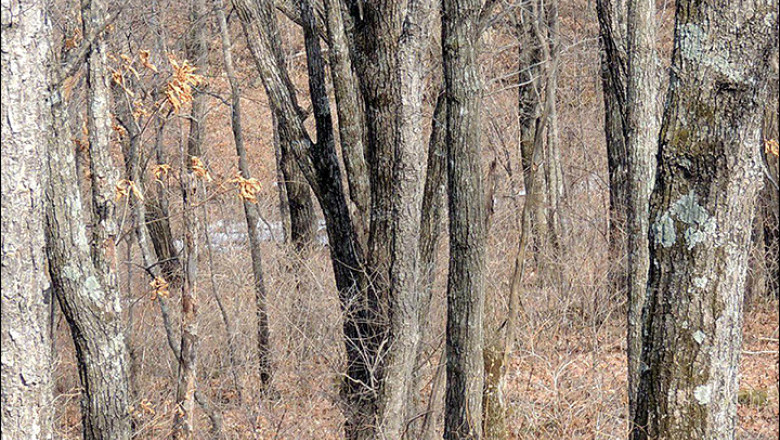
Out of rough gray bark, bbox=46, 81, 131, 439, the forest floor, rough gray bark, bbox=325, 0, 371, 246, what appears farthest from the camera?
rough gray bark, bbox=325, 0, 371, 246

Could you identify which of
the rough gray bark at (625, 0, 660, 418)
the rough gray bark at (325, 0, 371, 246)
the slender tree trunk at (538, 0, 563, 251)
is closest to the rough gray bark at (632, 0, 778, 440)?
the rough gray bark at (625, 0, 660, 418)

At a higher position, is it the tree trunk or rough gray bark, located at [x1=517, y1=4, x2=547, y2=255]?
rough gray bark, located at [x1=517, y1=4, x2=547, y2=255]

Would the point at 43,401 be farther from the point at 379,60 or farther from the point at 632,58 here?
the point at 632,58

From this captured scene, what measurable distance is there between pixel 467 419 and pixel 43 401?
3.20 m

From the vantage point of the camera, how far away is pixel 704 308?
3.81m

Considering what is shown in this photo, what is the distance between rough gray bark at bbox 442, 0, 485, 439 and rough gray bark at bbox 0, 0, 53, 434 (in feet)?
9.83

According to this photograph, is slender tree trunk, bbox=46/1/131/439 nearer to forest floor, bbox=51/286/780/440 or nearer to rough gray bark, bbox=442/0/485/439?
forest floor, bbox=51/286/780/440

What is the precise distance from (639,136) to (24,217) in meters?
4.76

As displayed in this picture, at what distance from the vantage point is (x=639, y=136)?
21.8ft

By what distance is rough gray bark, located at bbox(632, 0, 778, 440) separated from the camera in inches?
A: 146

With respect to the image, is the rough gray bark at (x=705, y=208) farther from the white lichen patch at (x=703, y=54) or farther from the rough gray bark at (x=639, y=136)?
the rough gray bark at (x=639, y=136)

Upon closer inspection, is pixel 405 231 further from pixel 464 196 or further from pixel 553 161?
pixel 553 161

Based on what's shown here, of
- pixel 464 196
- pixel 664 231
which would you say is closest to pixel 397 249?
pixel 464 196

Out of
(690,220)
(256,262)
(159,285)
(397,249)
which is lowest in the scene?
(256,262)
